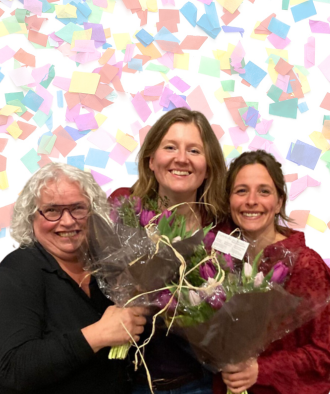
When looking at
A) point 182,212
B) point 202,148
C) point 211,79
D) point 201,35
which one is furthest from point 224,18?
point 182,212

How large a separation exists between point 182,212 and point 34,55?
4.15 feet

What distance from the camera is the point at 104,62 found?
2.09 m

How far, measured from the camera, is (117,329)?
1044 mm

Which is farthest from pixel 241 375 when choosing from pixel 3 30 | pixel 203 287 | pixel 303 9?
pixel 3 30

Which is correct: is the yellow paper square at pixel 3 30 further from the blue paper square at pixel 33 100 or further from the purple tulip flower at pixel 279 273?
the purple tulip flower at pixel 279 273

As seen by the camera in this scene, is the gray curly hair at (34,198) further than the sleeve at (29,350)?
Yes

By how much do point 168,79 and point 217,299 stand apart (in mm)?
1446

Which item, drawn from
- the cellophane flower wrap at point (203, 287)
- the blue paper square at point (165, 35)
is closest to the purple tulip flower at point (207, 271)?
the cellophane flower wrap at point (203, 287)

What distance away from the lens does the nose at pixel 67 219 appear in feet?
4.16

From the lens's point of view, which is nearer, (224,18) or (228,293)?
(228,293)

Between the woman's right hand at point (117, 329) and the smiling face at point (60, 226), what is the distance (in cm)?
29

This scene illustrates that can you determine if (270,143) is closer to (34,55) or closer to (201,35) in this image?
(201,35)

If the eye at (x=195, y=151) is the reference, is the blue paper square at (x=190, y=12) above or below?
above

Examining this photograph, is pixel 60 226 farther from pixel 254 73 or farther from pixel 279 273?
pixel 254 73
